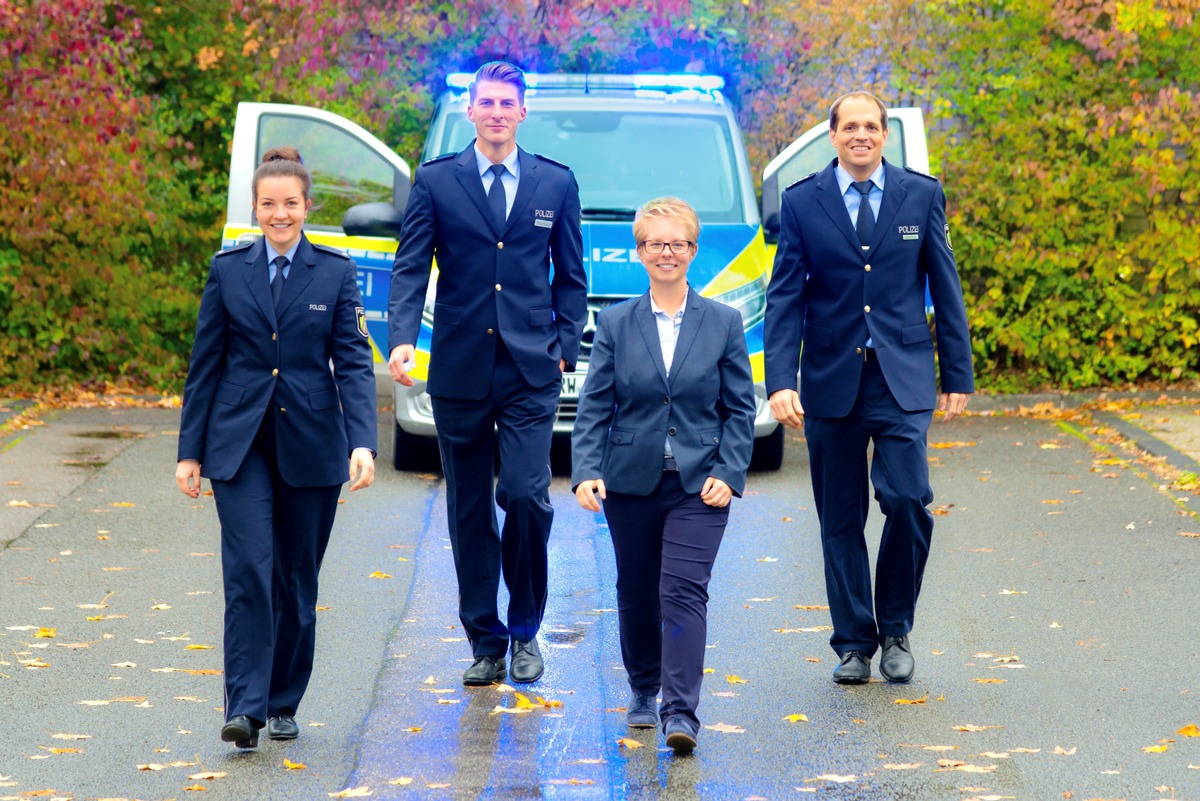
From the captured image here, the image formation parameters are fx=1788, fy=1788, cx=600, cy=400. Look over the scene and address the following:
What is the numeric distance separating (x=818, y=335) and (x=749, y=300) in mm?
3977

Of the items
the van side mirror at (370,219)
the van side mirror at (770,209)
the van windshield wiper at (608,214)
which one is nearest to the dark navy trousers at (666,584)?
the van side mirror at (370,219)

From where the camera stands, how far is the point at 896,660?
6.26 metres

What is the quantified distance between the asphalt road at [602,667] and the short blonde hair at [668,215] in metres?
1.58

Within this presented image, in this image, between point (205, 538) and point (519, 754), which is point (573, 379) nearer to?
point (205, 538)

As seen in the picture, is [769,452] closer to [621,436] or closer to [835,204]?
[835,204]

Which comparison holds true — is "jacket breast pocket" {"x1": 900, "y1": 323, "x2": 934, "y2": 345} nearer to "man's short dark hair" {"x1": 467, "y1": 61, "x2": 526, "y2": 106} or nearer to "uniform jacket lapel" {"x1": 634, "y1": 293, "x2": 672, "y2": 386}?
"uniform jacket lapel" {"x1": 634, "y1": 293, "x2": 672, "y2": 386}

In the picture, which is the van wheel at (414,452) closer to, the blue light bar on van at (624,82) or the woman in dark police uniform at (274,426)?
the blue light bar on van at (624,82)

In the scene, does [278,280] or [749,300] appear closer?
[278,280]

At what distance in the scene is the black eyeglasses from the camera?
5484 mm

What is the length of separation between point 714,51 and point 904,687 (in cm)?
1061

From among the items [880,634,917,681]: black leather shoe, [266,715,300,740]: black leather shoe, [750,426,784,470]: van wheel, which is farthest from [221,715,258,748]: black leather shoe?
[750,426,784,470]: van wheel

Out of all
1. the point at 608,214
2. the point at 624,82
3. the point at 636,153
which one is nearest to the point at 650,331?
the point at 608,214

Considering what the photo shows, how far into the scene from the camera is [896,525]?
20.4ft

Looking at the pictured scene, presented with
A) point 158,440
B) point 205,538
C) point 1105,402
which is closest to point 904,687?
point 205,538
